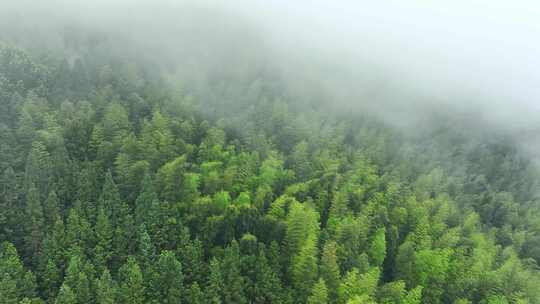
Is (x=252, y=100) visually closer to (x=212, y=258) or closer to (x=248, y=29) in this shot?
(x=212, y=258)

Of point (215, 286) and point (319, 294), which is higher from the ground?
point (319, 294)

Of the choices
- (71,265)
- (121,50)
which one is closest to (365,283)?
(71,265)

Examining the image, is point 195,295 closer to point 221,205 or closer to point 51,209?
point 221,205

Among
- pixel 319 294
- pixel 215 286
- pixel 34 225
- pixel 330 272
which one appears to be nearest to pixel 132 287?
pixel 215 286

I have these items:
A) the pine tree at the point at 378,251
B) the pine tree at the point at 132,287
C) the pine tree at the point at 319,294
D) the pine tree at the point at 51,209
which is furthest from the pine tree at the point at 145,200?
the pine tree at the point at 378,251

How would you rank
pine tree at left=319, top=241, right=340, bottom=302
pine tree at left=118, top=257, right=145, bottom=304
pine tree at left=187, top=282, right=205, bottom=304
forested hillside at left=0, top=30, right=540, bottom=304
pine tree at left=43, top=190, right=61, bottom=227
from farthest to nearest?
pine tree at left=43, top=190, right=61, bottom=227 → pine tree at left=319, top=241, right=340, bottom=302 → forested hillside at left=0, top=30, right=540, bottom=304 → pine tree at left=187, top=282, right=205, bottom=304 → pine tree at left=118, top=257, right=145, bottom=304

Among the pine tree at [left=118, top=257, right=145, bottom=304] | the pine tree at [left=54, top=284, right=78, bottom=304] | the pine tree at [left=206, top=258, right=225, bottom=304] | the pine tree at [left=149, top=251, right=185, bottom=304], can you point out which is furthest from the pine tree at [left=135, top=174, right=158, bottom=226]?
the pine tree at [left=54, top=284, right=78, bottom=304]

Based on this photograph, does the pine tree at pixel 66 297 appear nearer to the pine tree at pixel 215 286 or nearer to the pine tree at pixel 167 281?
the pine tree at pixel 167 281

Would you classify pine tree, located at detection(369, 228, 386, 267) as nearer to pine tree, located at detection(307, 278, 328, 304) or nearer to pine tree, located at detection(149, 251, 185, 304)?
pine tree, located at detection(307, 278, 328, 304)
